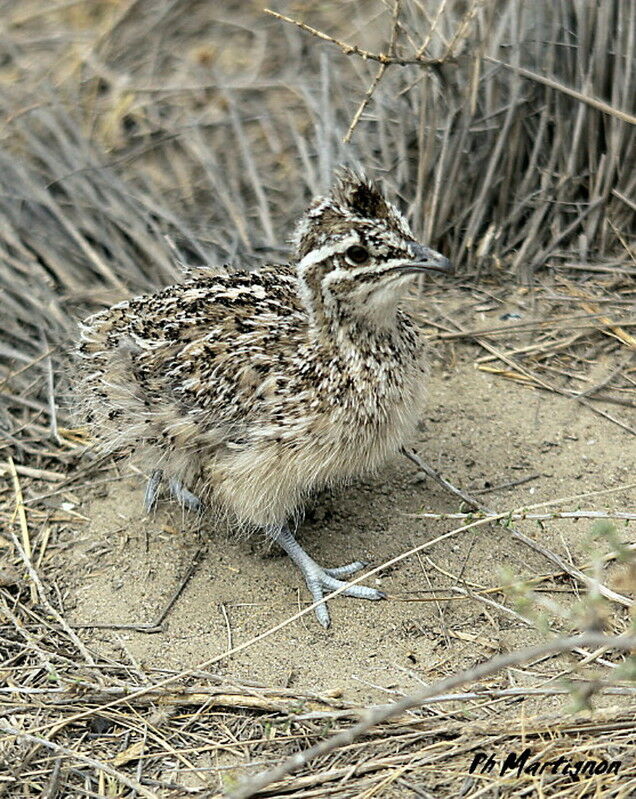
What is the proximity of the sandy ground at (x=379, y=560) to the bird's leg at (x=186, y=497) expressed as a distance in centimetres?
5

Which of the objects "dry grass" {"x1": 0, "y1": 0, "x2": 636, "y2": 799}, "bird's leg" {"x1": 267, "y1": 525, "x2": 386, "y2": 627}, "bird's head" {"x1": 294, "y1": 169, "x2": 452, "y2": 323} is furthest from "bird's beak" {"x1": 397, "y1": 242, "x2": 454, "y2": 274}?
"bird's leg" {"x1": 267, "y1": 525, "x2": 386, "y2": 627}

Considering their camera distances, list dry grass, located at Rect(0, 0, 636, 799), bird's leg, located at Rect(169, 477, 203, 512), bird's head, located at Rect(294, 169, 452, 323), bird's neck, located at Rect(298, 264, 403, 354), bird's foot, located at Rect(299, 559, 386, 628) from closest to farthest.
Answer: dry grass, located at Rect(0, 0, 636, 799) < bird's head, located at Rect(294, 169, 452, 323) < bird's neck, located at Rect(298, 264, 403, 354) < bird's foot, located at Rect(299, 559, 386, 628) < bird's leg, located at Rect(169, 477, 203, 512)

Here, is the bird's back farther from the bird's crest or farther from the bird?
the bird's crest

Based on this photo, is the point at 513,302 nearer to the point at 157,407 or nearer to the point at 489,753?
the point at 157,407

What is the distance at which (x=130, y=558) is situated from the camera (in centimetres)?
419

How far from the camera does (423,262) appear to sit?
11.5 feet

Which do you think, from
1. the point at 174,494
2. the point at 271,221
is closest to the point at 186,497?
the point at 174,494

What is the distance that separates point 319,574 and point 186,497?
0.74m

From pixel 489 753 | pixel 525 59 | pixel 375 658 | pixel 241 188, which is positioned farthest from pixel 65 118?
pixel 489 753

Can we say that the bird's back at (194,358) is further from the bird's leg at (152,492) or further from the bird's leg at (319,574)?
the bird's leg at (319,574)

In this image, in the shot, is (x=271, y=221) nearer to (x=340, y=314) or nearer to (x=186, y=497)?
(x=186, y=497)

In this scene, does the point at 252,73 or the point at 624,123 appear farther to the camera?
the point at 252,73

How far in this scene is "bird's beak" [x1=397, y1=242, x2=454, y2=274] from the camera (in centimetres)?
350

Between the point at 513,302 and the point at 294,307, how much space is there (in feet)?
5.59
